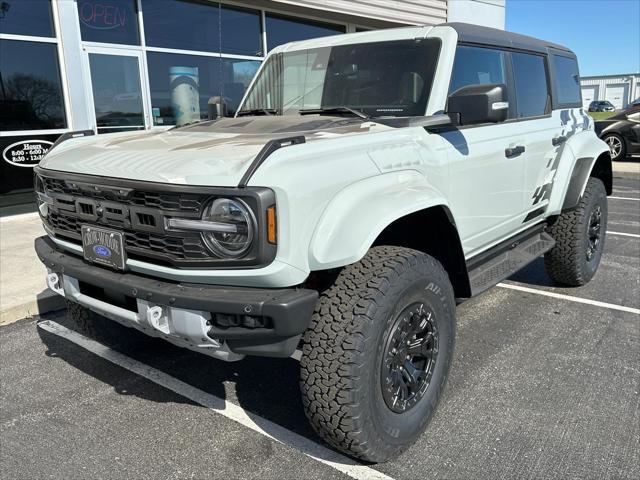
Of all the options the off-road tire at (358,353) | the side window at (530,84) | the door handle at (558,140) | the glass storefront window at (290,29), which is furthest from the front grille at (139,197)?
the glass storefront window at (290,29)

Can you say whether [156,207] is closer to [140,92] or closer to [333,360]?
[333,360]

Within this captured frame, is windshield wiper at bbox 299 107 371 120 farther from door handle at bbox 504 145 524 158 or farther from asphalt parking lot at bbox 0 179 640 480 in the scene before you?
asphalt parking lot at bbox 0 179 640 480

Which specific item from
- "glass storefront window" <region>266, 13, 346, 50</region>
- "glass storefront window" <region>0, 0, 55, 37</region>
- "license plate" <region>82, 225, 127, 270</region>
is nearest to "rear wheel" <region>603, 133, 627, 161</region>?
"glass storefront window" <region>266, 13, 346, 50</region>

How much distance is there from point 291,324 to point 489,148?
6.32 feet

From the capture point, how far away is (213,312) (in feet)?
7.06

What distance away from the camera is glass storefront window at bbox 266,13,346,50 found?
35.8 ft

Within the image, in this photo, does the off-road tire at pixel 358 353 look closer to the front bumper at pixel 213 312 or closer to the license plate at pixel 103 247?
the front bumper at pixel 213 312

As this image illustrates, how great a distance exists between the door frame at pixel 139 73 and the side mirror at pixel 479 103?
673 cm

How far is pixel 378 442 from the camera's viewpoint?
7.86 ft

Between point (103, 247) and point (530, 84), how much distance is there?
3286 millimetres

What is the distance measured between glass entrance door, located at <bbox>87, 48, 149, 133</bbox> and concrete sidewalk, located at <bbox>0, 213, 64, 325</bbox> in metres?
2.40

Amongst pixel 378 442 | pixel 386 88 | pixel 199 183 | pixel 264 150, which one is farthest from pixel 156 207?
pixel 386 88

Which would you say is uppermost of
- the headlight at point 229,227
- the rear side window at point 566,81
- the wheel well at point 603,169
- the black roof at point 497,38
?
the black roof at point 497,38

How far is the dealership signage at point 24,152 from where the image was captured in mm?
7617
